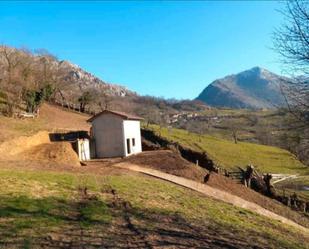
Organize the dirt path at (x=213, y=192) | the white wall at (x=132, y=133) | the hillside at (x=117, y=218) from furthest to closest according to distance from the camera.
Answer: the white wall at (x=132, y=133) → the dirt path at (x=213, y=192) → the hillside at (x=117, y=218)

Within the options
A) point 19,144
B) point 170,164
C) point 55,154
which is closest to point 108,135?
point 55,154

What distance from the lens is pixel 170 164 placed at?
114ft

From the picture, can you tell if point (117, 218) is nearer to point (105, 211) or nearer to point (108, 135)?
point (105, 211)

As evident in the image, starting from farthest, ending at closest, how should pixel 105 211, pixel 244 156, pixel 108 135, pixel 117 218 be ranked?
pixel 244 156 → pixel 108 135 → pixel 105 211 → pixel 117 218

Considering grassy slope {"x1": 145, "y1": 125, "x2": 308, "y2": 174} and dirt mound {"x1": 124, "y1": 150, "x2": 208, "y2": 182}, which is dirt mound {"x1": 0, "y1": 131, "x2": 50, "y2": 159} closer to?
dirt mound {"x1": 124, "y1": 150, "x2": 208, "y2": 182}

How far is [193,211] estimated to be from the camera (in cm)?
1841

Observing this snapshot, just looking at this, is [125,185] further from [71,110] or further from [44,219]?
[71,110]

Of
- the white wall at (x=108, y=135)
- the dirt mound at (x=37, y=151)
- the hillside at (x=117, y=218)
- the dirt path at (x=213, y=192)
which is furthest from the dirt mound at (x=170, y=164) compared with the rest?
the hillside at (x=117, y=218)

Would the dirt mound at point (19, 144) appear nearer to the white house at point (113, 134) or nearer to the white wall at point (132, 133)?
the white house at point (113, 134)

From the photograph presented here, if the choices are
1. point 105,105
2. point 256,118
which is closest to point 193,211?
point 105,105

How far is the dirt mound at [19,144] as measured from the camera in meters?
32.1

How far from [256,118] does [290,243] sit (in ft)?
542

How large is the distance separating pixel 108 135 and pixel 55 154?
770cm

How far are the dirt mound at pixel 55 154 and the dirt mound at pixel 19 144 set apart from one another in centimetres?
56
